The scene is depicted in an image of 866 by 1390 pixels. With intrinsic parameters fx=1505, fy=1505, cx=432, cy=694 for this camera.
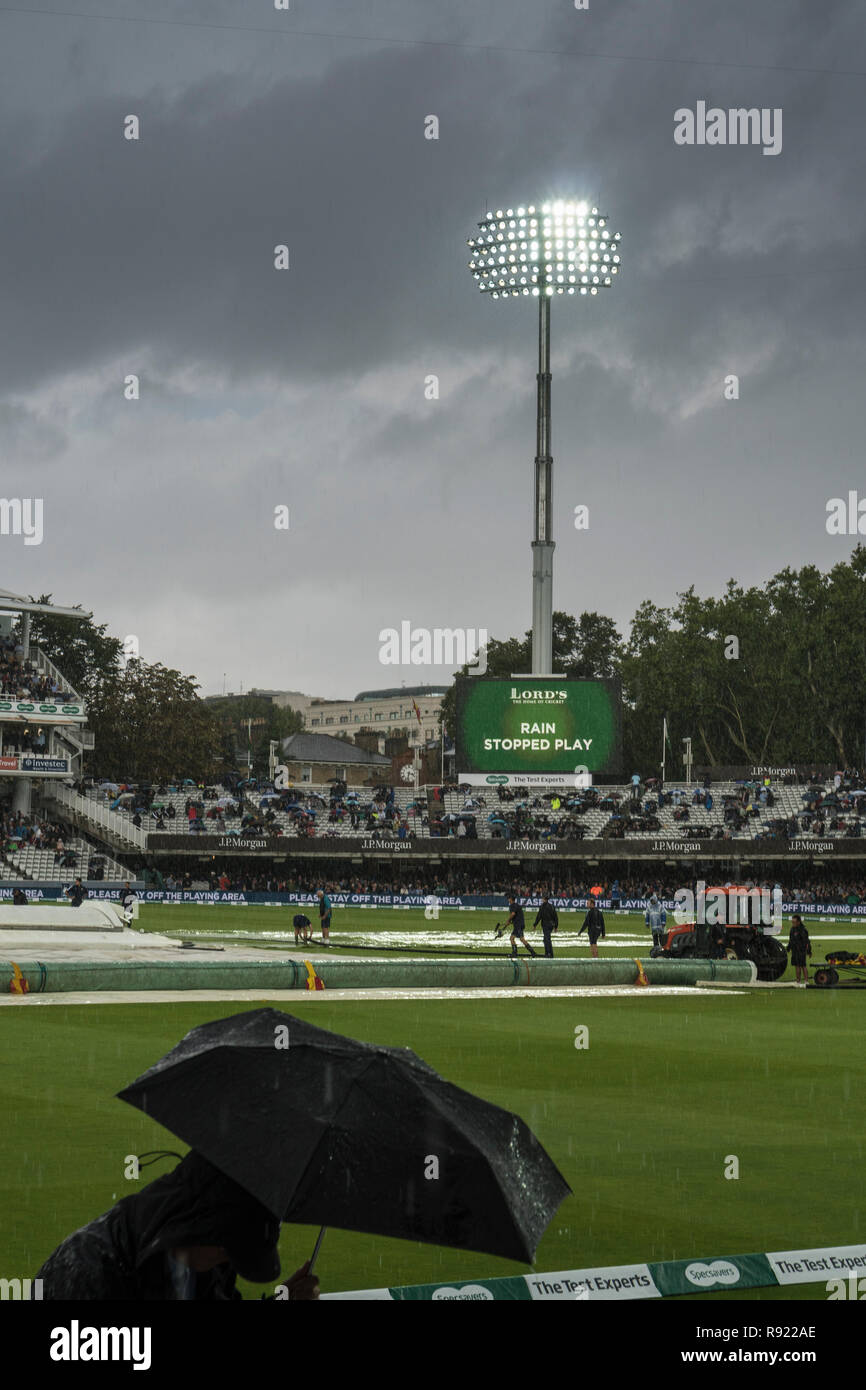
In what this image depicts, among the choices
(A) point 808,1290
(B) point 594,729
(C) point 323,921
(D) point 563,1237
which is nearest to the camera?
(A) point 808,1290

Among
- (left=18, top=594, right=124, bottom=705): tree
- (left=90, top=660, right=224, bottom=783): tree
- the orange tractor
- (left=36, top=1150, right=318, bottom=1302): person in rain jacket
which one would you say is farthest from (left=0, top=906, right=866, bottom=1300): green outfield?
(left=18, top=594, right=124, bottom=705): tree

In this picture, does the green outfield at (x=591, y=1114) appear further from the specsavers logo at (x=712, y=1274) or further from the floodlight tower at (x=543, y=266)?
the floodlight tower at (x=543, y=266)

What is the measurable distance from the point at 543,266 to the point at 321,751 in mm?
96572

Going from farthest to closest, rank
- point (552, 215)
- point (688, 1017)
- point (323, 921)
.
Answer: point (552, 215), point (323, 921), point (688, 1017)

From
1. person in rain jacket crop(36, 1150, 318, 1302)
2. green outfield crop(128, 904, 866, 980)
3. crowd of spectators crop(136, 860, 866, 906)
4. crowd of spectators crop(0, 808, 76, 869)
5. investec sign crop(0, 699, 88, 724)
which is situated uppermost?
investec sign crop(0, 699, 88, 724)

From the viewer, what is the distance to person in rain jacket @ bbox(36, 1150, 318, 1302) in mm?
4977

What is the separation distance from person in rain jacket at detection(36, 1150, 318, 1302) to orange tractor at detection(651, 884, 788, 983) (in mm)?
30814

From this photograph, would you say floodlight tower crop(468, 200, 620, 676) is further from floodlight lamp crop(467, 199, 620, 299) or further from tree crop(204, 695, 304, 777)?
tree crop(204, 695, 304, 777)

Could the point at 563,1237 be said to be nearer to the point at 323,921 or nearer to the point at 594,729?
the point at 323,921

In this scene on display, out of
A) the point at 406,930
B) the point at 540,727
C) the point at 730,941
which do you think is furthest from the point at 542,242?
the point at 730,941

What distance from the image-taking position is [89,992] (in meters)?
28.2

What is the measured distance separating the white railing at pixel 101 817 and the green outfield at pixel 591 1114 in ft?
158
